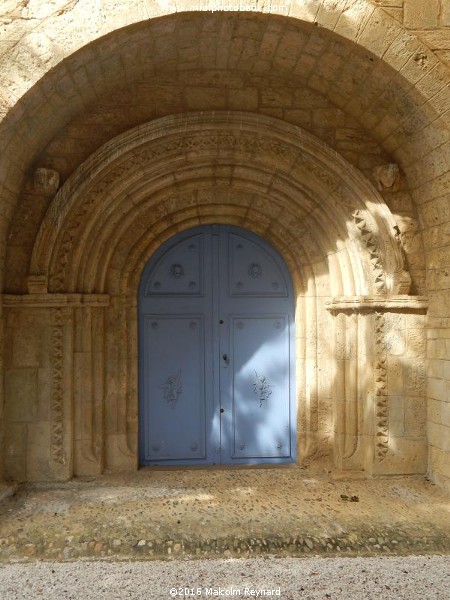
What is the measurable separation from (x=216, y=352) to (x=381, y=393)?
1.43 meters

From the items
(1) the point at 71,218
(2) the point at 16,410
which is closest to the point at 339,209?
(1) the point at 71,218

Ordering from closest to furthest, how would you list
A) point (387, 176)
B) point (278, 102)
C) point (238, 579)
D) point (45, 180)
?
point (238, 579)
point (45, 180)
point (387, 176)
point (278, 102)

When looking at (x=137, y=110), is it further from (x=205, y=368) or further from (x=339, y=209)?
(x=205, y=368)

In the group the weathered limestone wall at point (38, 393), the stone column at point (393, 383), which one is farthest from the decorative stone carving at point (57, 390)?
the stone column at point (393, 383)

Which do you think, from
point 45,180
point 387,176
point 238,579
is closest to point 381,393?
point 387,176

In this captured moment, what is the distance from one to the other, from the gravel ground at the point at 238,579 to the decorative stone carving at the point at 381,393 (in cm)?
101

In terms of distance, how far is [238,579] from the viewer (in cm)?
261

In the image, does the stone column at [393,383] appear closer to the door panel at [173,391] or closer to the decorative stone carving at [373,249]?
the decorative stone carving at [373,249]

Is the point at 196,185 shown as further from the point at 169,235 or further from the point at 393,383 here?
the point at 393,383

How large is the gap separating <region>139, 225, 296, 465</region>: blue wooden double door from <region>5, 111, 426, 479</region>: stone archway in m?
0.18

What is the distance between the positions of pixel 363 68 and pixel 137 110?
175cm

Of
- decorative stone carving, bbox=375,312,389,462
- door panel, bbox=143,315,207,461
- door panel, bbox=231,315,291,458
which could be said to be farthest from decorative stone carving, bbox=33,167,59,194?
decorative stone carving, bbox=375,312,389,462

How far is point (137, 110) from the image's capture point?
12.4 ft

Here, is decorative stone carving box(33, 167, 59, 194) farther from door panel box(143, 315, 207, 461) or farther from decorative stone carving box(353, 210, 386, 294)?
decorative stone carving box(353, 210, 386, 294)
